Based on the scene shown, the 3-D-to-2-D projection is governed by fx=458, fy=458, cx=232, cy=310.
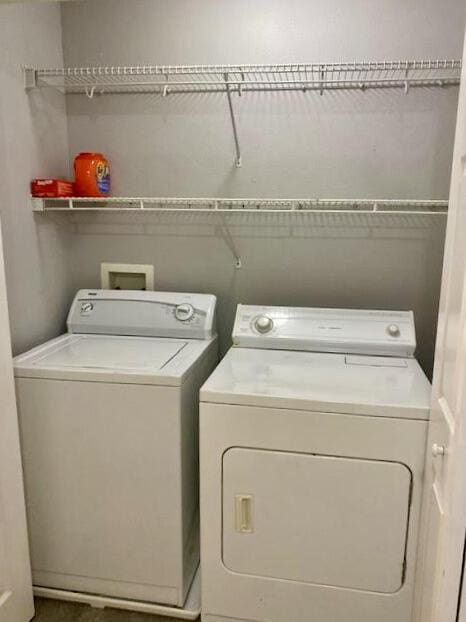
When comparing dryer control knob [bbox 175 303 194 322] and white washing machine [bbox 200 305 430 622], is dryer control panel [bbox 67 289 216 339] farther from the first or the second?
white washing machine [bbox 200 305 430 622]

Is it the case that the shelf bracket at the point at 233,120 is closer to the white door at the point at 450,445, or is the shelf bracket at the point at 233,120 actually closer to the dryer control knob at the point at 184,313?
the dryer control knob at the point at 184,313

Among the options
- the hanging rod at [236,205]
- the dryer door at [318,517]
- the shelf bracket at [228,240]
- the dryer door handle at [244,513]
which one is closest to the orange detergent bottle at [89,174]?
the hanging rod at [236,205]

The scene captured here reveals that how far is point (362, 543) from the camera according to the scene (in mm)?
1497

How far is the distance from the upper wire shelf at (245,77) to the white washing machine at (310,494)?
1274 millimetres

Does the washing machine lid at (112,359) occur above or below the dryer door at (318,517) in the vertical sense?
above

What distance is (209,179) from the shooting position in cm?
222

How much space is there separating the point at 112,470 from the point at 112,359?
41 centimetres

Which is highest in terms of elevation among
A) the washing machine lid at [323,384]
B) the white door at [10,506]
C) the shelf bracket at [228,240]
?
the shelf bracket at [228,240]

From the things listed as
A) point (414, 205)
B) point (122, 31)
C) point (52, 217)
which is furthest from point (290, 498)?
point (122, 31)

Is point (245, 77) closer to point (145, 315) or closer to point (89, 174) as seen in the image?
point (89, 174)

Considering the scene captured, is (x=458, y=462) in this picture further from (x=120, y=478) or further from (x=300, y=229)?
(x=300, y=229)

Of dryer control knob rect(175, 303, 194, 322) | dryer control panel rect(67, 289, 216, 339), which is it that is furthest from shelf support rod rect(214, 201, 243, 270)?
dryer control knob rect(175, 303, 194, 322)

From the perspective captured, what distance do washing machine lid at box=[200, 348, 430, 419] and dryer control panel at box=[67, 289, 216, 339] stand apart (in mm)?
294

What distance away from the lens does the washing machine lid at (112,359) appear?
1623mm
